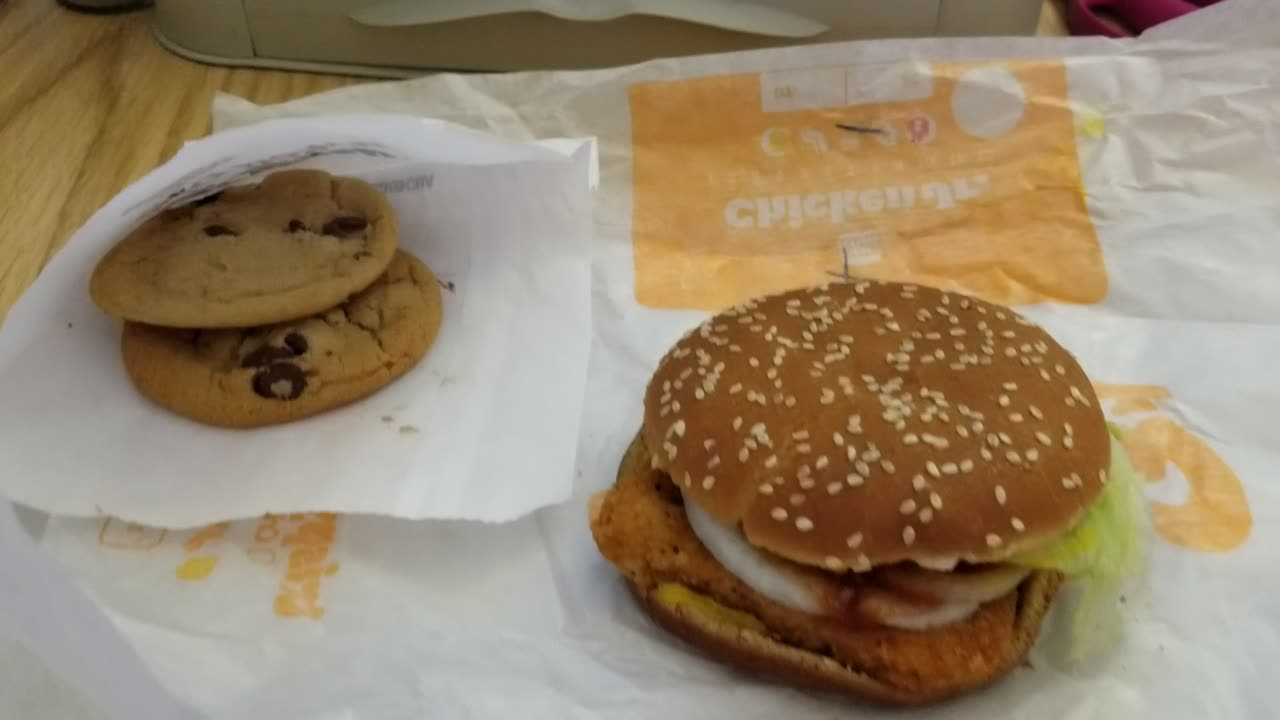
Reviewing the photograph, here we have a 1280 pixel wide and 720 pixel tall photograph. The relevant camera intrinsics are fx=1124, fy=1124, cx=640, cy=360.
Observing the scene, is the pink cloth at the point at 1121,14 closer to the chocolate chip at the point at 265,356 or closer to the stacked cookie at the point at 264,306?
the stacked cookie at the point at 264,306

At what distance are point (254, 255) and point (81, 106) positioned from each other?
0.53m

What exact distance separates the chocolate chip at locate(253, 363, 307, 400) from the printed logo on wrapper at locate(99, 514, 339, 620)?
11 centimetres

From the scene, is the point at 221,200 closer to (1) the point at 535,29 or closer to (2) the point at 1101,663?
(1) the point at 535,29

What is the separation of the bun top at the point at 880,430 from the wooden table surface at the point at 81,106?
69 centimetres

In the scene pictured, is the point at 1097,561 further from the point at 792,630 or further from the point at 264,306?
the point at 264,306

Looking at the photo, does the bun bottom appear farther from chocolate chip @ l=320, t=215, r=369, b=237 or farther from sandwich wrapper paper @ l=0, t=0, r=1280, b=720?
chocolate chip @ l=320, t=215, r=369, b=237

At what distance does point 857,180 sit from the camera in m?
1.23

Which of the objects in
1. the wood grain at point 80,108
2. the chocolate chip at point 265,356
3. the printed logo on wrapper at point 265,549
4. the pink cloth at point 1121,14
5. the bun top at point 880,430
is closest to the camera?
the bun top at point 880,430

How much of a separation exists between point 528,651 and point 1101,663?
1.38 ft

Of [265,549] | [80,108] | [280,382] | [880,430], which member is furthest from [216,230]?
[880,430]

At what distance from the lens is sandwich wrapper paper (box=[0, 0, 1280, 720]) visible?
0.81 metres

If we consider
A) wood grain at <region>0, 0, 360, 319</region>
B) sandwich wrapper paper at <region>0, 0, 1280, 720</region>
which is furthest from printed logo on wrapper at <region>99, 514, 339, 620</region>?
wood grain at <region>0, 0, 360, 319</region>

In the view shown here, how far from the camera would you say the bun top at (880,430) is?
0.76 m

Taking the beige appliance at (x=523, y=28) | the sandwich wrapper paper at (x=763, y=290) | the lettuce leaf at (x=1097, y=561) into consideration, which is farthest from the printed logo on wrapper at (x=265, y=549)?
the beige appliance at (x=523, y=28)
